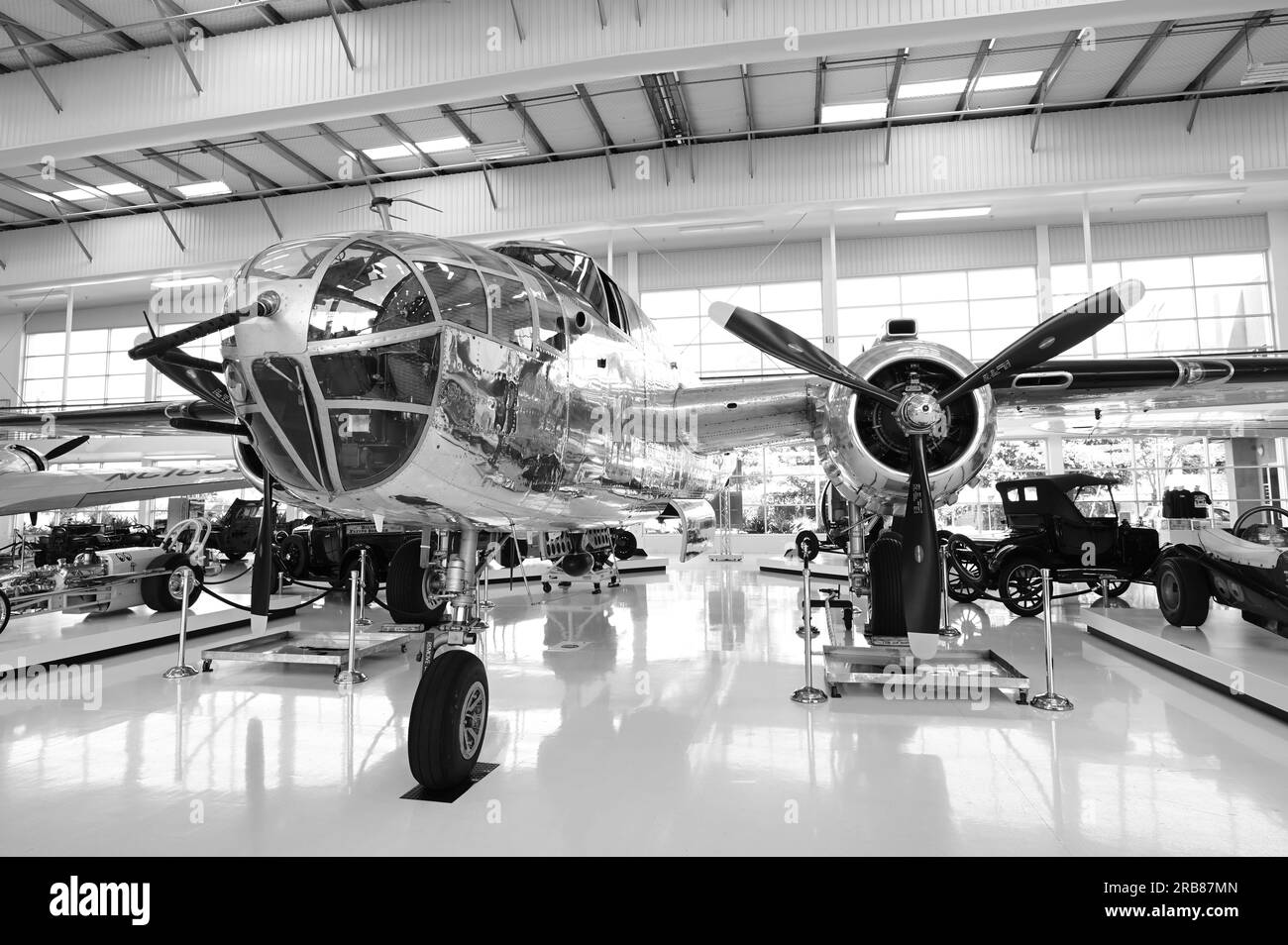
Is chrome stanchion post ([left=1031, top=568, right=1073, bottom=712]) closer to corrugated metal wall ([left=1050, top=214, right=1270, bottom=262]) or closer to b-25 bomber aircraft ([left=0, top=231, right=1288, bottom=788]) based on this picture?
b-25 bomber aircraft ([left=0, top=231, right=1288, bottom=788])

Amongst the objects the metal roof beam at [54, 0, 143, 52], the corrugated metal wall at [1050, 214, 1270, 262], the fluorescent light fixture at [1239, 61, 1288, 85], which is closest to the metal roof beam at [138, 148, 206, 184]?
the metal roof beam at [54, 0, 143, 52]

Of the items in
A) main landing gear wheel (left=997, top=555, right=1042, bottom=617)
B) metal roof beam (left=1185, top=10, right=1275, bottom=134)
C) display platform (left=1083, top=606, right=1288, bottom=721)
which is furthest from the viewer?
metal roof beam (left=1185, top=10, right=1275, bottom=134)

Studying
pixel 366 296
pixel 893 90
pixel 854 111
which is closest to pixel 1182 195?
pixel 893 90

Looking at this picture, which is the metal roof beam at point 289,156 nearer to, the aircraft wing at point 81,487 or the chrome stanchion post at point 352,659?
the aircraft wing at point 81,487

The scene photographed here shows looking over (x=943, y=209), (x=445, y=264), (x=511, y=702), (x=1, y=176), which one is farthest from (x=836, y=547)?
(x=1, y=176)

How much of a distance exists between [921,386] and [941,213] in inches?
693

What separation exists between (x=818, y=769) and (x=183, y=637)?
6.87m

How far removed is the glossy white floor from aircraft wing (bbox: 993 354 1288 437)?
2.95m

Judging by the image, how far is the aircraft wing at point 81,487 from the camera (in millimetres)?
8492

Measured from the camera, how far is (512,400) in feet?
13.3

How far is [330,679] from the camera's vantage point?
24.2 ft

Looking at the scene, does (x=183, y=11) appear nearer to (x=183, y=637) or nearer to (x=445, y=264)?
(x=183, y=637)

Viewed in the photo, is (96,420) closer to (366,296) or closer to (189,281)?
(366,296)

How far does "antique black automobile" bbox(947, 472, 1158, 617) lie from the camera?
34.3ft
